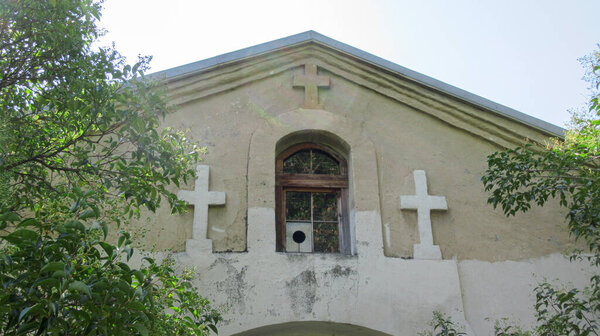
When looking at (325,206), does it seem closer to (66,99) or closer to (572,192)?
(572,192)

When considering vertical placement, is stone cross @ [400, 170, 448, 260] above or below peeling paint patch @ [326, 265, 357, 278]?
above

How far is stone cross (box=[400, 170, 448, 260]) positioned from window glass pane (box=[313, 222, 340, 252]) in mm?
793

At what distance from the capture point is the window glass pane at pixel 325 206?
6.29 m

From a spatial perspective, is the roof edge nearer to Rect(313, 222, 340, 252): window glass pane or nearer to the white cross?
the white cross

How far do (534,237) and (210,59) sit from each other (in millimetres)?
4213

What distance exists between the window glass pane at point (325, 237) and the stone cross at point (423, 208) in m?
0.79

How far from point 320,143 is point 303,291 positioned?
6.26ft

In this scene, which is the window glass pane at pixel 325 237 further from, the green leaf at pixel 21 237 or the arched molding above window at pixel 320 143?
the green leaf at pixel 21 237

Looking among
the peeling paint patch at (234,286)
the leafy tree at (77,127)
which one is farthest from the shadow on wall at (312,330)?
the leafy tree at (77,127)

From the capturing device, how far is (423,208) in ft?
20.3

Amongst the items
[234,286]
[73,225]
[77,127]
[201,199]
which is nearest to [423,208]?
[234,286]

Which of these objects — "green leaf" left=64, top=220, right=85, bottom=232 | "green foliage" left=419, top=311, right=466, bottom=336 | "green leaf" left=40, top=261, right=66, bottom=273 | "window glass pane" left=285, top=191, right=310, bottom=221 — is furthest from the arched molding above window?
"green leaf" left=40, top=261, right=66, bottom=273

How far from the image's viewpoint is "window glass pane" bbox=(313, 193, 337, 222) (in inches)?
247

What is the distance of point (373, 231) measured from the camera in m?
5.96
